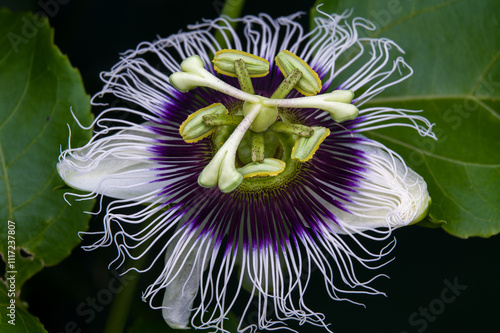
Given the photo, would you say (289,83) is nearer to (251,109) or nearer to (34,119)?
(251,109)

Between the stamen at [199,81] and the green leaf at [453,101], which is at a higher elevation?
the stamen at [199,81]

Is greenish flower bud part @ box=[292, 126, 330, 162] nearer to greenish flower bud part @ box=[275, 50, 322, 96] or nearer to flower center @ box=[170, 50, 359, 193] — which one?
flower center @ box=[170, 50, 359, 193]

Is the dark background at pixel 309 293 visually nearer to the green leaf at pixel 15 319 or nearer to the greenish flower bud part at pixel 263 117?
the green leaf at pixel 15 319

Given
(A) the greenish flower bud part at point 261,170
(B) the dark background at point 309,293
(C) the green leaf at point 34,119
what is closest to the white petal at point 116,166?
(C) the green leaf at point 34,119

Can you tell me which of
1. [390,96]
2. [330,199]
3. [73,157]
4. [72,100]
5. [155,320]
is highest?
[72,100]

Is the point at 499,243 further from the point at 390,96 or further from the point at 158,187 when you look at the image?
the point at 158,187

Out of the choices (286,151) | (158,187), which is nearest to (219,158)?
(158,187)
